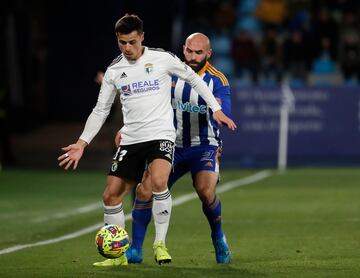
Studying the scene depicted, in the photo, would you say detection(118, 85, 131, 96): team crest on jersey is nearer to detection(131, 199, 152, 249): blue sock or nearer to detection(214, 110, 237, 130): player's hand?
detection(214, 110, 237, 130): player's hand

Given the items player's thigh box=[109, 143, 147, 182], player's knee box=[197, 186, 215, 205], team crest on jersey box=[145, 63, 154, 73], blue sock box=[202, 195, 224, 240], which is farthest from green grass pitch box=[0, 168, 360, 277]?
team crest on jersey box=[145, 63, 154, 73]

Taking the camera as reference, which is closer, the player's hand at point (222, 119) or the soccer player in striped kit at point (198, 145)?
the player's hand at point (222, 119)

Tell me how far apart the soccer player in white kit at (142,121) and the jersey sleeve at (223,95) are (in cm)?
42

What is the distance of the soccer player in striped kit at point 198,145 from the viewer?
407 inches

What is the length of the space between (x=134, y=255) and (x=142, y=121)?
125cm

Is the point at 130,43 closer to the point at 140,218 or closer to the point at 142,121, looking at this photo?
the point at 142,121

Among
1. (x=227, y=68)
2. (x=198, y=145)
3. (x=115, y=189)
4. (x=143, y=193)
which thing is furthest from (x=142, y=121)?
(x=227, y=68)

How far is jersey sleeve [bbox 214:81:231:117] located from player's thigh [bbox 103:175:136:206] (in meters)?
1.14

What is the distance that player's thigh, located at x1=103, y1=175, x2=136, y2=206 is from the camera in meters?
9.90

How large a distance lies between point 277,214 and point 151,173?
568cm

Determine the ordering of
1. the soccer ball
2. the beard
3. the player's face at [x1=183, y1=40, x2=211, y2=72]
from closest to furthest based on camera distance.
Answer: the soccer ball → the player's face at [x1=183, y1=40, x2=211, y2=72] → the beard

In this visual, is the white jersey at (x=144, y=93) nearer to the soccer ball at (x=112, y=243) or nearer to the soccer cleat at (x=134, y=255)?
the soccer ball at (x=112, y=243)

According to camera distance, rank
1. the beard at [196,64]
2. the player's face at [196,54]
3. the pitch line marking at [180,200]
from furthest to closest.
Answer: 1. the pitch line marking at [180,200]
2. the beard at [196,64]
3. the player's face at [196,54]

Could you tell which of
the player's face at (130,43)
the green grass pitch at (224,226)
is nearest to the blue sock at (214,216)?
the green grass pitch at (224,226)
